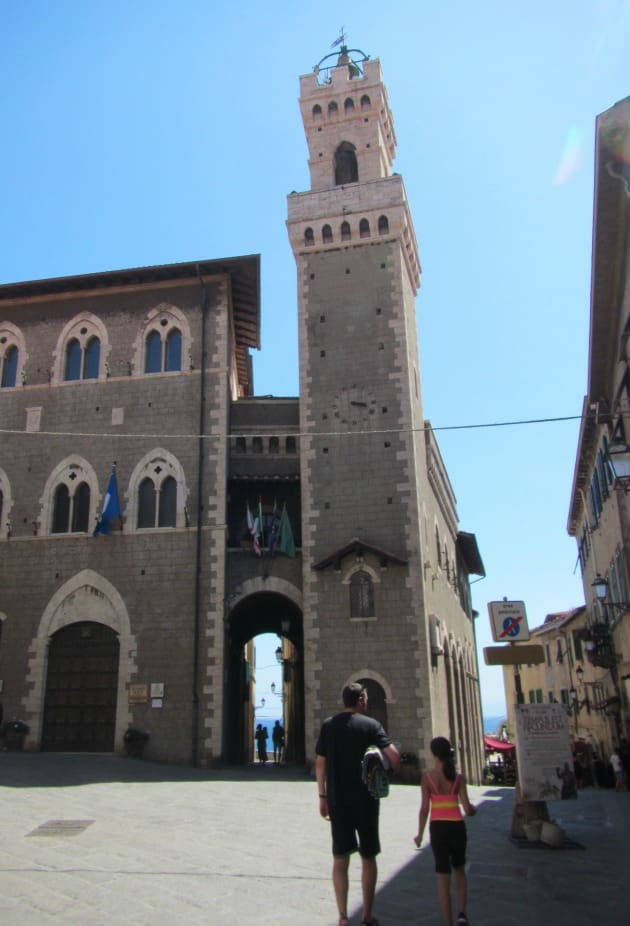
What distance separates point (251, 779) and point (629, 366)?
514 inches

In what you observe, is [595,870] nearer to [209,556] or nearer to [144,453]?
[209,556]

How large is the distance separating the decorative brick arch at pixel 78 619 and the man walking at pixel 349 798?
17.3m

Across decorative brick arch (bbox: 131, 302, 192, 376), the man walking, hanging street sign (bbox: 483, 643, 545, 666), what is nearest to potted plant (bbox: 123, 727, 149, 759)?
decorative brick arch (bbox: 131, 302, 192, 376)

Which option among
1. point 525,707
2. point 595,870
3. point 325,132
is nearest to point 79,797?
point 525,707

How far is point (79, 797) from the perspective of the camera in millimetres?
14203

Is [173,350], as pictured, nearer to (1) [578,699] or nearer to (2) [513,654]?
(2) [513,654]

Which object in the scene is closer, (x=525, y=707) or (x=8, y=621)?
(x=525, y=707)

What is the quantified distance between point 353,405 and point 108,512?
828 cm

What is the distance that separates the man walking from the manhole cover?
5858mm

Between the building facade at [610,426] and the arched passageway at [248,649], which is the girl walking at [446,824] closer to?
the building facade at [610,426]

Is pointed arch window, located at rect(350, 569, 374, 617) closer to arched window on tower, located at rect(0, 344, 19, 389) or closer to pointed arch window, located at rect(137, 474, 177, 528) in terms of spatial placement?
pointed arch window, located at rect(137, 474, 177, 528)

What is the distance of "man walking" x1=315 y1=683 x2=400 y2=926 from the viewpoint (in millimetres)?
5910

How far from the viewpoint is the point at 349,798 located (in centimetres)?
602

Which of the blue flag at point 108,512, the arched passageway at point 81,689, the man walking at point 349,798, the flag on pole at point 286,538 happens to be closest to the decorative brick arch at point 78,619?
the arched passageway at point 81,689
